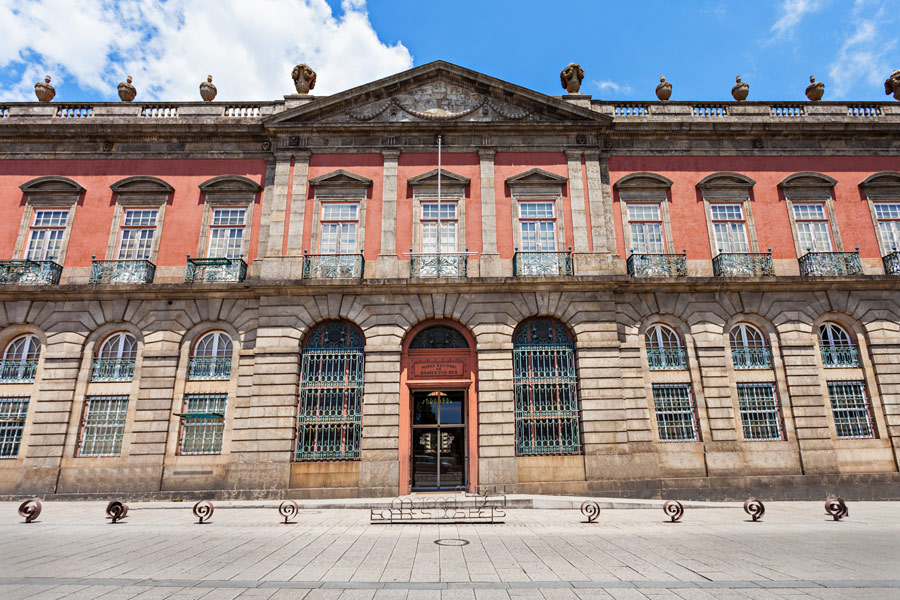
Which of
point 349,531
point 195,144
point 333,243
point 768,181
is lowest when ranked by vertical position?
point 349,531

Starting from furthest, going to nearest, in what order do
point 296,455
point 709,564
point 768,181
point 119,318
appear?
point 768,181
point 119,318
point 296,455
point 709,564

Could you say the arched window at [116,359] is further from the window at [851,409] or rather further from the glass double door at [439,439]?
the window at [851,409]

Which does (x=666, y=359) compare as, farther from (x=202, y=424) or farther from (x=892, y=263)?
(x=202, y=424)

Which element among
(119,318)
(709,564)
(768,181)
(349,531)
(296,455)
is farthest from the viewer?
(768,181)

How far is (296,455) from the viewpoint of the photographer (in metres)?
15.7

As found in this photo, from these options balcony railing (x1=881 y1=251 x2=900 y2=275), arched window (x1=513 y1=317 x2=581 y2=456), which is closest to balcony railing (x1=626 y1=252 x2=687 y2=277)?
arched window (x1=513 y1=317 x2=581 y2=456)

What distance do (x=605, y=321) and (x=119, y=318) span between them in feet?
53.2

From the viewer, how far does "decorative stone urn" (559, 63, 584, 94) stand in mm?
19297

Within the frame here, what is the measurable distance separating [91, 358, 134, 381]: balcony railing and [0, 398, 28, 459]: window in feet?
7.60

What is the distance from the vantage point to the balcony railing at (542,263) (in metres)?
17.0

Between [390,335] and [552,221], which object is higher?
[552,221]

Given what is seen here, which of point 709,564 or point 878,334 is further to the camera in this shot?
point 878,334

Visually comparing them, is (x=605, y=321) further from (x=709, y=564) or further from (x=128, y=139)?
(x=128, y=139)

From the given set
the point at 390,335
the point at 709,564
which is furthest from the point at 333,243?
the point at 709,564
